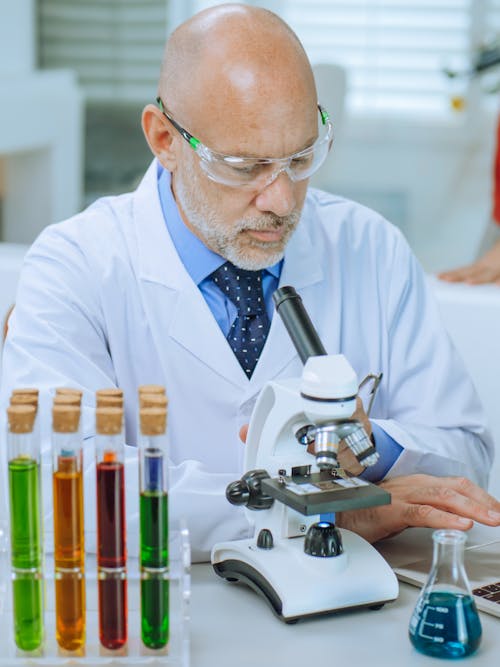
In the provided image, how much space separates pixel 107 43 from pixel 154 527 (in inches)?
173

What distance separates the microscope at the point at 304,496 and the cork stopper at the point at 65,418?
258mm

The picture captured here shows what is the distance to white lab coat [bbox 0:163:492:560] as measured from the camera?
5.60 feet

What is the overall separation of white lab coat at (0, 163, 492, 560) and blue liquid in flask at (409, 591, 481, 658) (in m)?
0.44

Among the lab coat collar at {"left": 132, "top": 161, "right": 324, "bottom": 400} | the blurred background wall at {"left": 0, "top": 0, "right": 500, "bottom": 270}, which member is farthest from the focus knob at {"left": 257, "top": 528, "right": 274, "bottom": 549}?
the blurred background wall at {"left": 0, "top": 0, "right": 500, "bottom": 270}

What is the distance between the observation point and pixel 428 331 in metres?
1.92

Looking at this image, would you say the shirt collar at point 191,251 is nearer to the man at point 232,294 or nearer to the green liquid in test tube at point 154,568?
the man at point 232,294

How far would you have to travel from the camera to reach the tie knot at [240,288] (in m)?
1.80

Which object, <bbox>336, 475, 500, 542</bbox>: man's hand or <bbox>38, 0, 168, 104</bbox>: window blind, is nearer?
<bbox>336, 475, 500, 542</bbox>: man's hand

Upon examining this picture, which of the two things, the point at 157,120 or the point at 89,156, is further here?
the point at 89,156

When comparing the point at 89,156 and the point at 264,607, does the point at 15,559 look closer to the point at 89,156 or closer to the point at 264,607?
the point at 264,607

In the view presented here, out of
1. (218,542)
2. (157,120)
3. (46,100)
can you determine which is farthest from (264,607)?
(46,100)

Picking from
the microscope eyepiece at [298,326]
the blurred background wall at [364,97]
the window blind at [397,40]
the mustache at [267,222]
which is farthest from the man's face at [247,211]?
the window blind at [397,40]

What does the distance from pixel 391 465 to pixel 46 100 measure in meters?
3.30

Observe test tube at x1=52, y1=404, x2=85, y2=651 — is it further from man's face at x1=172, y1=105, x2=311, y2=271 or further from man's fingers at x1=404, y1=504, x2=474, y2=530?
man's face at x1=172, y1=105, x2=311, y2=271
